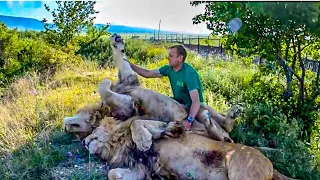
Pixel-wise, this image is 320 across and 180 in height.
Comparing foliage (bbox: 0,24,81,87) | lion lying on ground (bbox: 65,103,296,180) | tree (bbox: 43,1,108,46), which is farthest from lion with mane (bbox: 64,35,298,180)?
tree (bbox: 43,1,108,46)

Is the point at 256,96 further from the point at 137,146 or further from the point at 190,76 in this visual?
the point at 137,146

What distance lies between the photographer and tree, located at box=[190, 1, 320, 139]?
528cm

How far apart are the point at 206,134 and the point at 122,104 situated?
2.89 feet

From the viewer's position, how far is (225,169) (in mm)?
3920

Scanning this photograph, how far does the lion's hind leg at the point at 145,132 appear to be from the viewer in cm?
403

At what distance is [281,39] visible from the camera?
5.94 m

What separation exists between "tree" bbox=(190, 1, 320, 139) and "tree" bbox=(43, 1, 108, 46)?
12347 mm

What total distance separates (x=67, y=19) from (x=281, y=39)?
13.5 m

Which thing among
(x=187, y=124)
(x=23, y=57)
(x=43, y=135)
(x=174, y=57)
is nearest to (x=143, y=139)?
(x=187, y=124)

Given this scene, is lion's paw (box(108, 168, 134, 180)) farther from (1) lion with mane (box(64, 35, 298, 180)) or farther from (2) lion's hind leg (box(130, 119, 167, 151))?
(2) lion's hind leg (box(130, 119, 167, 151))

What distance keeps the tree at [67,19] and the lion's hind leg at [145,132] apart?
14.3m

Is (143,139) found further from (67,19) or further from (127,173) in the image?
(67,19)

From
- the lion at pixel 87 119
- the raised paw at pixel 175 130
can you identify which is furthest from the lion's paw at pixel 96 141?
the raised paw at pixel 175 130

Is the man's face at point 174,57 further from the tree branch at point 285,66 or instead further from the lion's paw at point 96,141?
the tree branch at point 285,66
